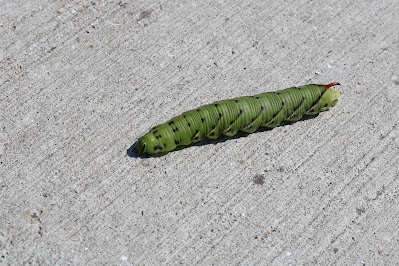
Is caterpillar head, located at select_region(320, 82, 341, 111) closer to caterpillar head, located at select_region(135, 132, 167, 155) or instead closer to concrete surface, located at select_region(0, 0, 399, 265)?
concrete surface, located at select_region(0, 0, 399, 265)

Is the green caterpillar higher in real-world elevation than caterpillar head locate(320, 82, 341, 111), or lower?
higher

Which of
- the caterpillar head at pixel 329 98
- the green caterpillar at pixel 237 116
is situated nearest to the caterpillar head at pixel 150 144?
the green caterpillar at pixel 237 116

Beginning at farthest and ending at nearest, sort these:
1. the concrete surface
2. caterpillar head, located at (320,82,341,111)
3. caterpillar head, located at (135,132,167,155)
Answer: caterpillar head, located at (320,82,341,111), caterpillar head, located at (135,132,167,155), the concrete surface

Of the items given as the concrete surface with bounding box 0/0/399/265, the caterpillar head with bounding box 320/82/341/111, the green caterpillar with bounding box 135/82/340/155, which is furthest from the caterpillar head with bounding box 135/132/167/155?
the caterpillar head with bounding box 320/82/341/111

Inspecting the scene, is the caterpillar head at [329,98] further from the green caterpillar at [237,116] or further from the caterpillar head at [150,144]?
the caterpillar head at [150,144]

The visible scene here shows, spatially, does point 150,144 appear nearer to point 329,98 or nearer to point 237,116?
point 237,116
